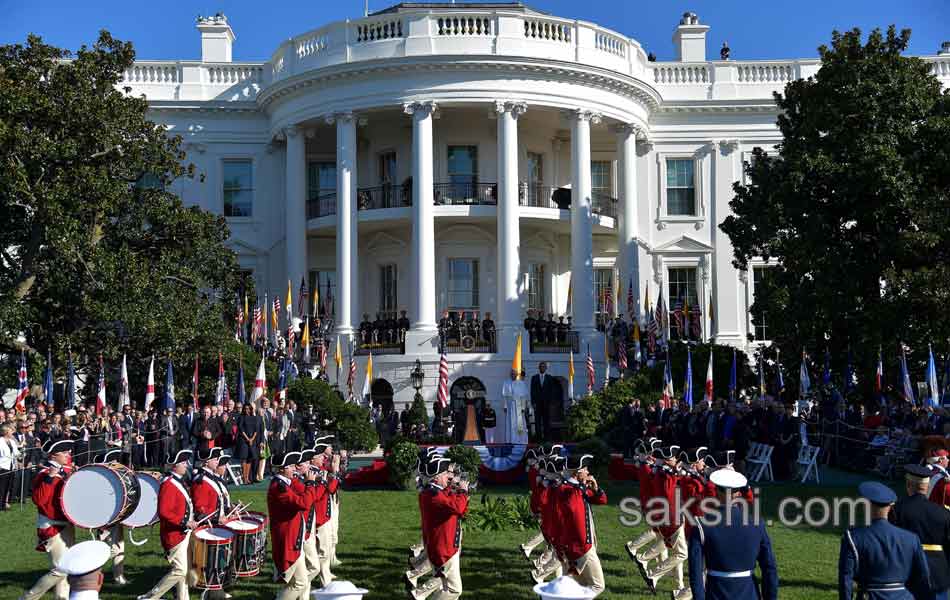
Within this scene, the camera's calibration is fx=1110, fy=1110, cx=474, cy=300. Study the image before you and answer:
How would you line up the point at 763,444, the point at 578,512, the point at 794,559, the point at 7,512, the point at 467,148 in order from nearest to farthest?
1. the point at 578,512
2. the point at 794,559
3. the point at 7,512
4. the point at 763,444
5. the point at 467,148

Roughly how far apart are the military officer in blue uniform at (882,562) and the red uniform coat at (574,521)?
4.17 metres

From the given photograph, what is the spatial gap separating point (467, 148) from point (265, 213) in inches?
302

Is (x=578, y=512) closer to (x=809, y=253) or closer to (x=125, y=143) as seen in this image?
(x=809, y=253)

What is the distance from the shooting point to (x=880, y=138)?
24219 millimetres

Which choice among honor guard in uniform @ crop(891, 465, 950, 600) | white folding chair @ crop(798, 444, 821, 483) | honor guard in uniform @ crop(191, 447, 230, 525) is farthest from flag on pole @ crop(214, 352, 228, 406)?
honor guard in uniform @ crop(891, 465, 950, 600)

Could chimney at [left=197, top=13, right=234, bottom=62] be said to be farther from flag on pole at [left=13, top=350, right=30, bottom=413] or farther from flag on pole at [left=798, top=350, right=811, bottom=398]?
flag on pole at [left=798, top=350, right=811, bottom=398]

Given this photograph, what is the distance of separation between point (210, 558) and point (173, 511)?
2.18 feet

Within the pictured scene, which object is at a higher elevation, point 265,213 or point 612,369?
point 265,213

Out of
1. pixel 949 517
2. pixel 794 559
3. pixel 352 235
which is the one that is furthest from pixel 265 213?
pixel 949 517

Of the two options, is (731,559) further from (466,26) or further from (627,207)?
Answer: (627,207)

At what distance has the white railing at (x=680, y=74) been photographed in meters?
39.4

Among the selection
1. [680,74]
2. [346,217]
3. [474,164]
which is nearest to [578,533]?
[346,217]

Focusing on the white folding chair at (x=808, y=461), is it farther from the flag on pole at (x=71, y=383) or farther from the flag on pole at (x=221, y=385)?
the flag on pole at (x=71, y=383)

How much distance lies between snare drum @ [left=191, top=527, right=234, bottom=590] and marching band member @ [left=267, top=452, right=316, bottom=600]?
0.72 m
